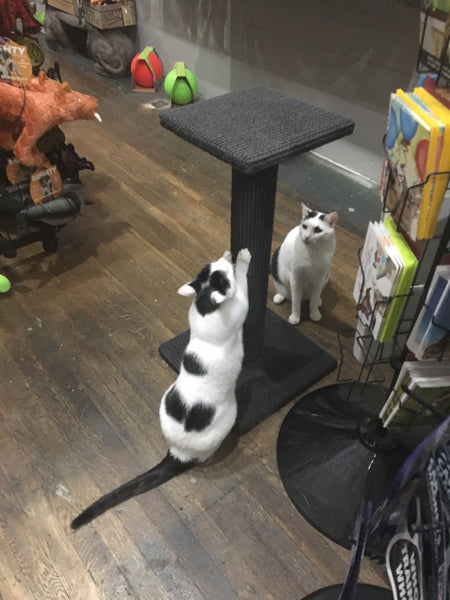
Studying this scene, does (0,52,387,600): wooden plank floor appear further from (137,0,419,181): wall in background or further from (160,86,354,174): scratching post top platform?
(160,86,354,174): scratching post top platform

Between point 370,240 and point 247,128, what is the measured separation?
0.46 metres

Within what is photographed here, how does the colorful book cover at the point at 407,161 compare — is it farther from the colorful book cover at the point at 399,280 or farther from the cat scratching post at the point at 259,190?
the cat scratching post at the point at 259,190

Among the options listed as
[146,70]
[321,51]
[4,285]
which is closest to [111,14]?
[146,70]

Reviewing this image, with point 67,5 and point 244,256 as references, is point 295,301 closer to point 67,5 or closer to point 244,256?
point 244,256

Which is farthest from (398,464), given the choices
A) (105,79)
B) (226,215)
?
(105,79)

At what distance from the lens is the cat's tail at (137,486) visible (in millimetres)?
1317

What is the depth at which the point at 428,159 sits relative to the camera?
0.82m

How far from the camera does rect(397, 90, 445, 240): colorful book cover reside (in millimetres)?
795

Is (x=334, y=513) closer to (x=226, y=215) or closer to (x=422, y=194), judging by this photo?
(x=422, y=194)

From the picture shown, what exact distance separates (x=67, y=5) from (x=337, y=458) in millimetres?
4443

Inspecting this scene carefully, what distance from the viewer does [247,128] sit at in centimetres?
126

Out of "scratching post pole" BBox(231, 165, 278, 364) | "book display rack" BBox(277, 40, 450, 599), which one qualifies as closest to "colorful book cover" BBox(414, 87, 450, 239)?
"book display rack" BBox(277, 40, 450, 599)

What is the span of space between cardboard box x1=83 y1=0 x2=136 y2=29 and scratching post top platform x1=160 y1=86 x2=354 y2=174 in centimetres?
300

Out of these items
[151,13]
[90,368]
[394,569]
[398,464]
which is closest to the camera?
[394,569]
